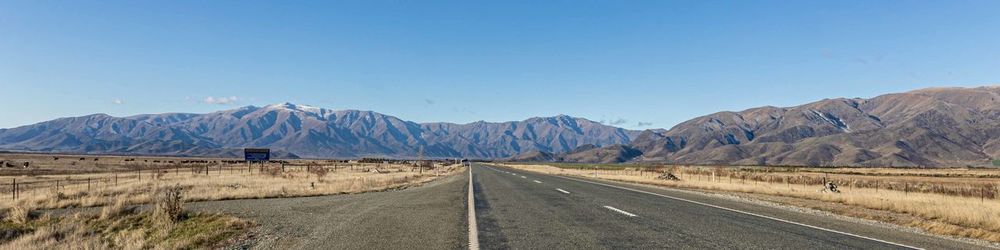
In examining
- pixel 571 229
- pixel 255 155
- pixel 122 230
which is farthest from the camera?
pixel 255 155

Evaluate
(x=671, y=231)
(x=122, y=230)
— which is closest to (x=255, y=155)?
(x=122, y=230)

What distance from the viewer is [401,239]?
1059cm

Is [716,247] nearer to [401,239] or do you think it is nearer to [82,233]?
[401,239]

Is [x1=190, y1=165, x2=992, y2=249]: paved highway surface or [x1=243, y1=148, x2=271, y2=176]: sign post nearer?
[x1=190, y1=165, x2=992, y2=249]: paved highway surface

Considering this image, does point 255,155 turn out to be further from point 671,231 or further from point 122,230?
point 671,231

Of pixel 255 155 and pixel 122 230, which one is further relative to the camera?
pixel 255 155

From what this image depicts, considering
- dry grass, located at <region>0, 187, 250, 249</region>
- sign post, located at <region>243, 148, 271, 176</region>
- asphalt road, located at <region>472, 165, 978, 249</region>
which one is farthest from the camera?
sign post, located at <region>243, 148, 271, 176</region>

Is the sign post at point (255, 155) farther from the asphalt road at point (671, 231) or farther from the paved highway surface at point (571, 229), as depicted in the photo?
the asphalt road at point (671, 231)

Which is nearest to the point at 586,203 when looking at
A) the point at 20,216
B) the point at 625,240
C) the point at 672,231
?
the point at 672,231

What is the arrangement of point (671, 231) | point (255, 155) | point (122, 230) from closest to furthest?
point (671, 231), point (122, 230), point (255, 155)

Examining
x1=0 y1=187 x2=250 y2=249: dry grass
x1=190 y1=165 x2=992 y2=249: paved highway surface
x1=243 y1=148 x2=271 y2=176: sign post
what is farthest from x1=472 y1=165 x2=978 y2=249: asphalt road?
x1=243 y1=148 x2=271 y2=176: sign post

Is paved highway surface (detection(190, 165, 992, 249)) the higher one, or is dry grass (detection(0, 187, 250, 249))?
paved highway surface (detection(190, 165, 992, 249))

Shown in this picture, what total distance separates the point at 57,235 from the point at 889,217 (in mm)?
22262

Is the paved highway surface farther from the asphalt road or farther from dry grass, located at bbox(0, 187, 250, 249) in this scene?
dry grass, located at bbox(0, 187, 250, 249)
